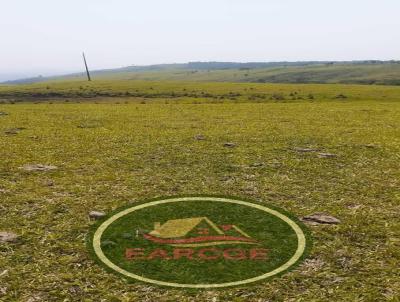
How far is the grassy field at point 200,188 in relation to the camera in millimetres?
7688

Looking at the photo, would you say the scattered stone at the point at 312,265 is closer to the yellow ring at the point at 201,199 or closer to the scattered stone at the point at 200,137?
the yellow ring at the point at 201,199

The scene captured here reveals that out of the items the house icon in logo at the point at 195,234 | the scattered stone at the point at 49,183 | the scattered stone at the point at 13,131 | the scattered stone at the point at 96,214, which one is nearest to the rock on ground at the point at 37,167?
the scattered stone at the point at 49,183

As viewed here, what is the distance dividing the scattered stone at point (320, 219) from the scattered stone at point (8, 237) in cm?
697

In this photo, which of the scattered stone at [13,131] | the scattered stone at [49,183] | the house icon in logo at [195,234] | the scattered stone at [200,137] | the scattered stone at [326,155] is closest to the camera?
the house icon in logo at [195,234]

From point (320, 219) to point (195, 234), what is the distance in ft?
11.1

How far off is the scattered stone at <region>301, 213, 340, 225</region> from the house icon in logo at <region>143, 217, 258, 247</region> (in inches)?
79.2

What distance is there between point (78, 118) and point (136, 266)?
26052mm

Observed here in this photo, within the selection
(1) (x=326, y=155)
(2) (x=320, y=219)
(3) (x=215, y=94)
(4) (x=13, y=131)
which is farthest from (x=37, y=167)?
(3) (x=215, y=94)

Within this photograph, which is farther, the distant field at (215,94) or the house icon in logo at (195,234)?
the distant field at (215,94)

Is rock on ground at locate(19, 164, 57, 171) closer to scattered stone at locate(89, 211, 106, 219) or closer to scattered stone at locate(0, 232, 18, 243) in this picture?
scattered stone at locate(89, 211, 106, 219)

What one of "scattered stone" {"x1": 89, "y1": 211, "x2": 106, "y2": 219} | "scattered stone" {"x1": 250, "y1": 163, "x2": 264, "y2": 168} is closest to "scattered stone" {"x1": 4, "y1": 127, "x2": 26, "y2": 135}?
"scattered stone" {"x1": 250, "y1": 163, "x2": 264, "y2": 168}

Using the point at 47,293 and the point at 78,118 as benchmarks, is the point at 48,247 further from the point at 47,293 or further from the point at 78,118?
the point at 78,118

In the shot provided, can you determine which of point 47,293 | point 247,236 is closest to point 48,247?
point 47,293

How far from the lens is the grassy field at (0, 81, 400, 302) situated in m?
7.69
